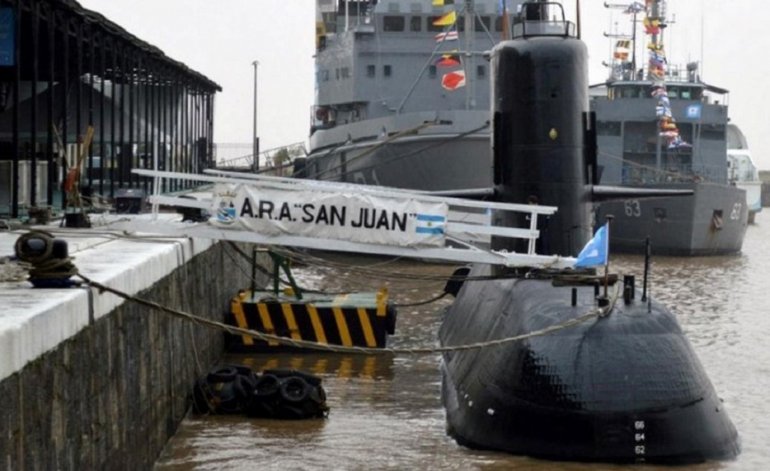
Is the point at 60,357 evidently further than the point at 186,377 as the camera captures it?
No

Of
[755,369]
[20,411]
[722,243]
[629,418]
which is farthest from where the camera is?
[722,243]

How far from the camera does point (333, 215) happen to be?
15133 mm

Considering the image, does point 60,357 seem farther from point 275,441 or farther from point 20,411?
point 275,441

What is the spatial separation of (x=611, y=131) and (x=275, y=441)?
4513 centimetres

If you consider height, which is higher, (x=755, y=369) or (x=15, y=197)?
(x=15, y=197)

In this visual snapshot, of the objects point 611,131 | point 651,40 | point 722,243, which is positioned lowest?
point 722,243

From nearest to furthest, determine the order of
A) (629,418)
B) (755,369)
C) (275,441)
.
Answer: (629,418)
(275,441)
(755,369)

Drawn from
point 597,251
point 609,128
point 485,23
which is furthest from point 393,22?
point 597,251

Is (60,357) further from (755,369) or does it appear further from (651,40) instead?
(651,40)

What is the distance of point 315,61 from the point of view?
58781mm

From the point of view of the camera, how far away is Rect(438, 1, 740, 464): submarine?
475 inches

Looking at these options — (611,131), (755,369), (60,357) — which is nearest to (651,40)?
(611,131)

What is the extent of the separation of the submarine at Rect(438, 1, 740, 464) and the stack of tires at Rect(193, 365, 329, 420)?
1.53 metres

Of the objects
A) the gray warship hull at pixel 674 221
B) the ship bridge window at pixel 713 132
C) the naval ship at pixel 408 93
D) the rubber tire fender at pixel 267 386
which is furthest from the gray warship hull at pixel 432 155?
the rubber tire fender at pixel 267 386
